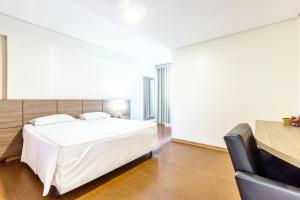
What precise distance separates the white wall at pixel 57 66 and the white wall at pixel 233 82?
1991mm

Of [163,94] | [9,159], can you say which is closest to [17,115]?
[9,159]

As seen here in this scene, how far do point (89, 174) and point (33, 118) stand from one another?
6.28ft

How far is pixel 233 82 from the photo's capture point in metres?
3.21

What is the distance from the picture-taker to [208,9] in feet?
7.70

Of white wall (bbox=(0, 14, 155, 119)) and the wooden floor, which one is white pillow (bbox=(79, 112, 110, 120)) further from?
the wooden floor

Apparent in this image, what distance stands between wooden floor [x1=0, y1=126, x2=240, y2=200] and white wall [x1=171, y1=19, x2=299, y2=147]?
1003 millimetres

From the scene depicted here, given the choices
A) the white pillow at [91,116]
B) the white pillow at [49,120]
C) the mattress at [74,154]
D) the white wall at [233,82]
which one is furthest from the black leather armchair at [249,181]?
the white pillow at [91,116]

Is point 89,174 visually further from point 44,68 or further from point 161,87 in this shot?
point 161,87

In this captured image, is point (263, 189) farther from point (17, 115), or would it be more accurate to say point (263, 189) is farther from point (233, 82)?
point (17, 115)

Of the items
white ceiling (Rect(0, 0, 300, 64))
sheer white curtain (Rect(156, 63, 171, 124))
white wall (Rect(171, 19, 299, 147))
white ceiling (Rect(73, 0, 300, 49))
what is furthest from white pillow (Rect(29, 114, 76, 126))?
sheer white curtain (Rect(156, 63, 171, 124))

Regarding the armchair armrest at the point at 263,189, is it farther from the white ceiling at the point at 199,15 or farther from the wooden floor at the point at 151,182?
the white ceiling at the point at 199,15

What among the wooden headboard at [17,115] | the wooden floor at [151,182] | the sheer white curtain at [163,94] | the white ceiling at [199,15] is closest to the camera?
the wooden floor at [151,182]

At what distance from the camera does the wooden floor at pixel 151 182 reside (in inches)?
71.4

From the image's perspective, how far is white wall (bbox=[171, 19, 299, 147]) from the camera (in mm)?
2674
